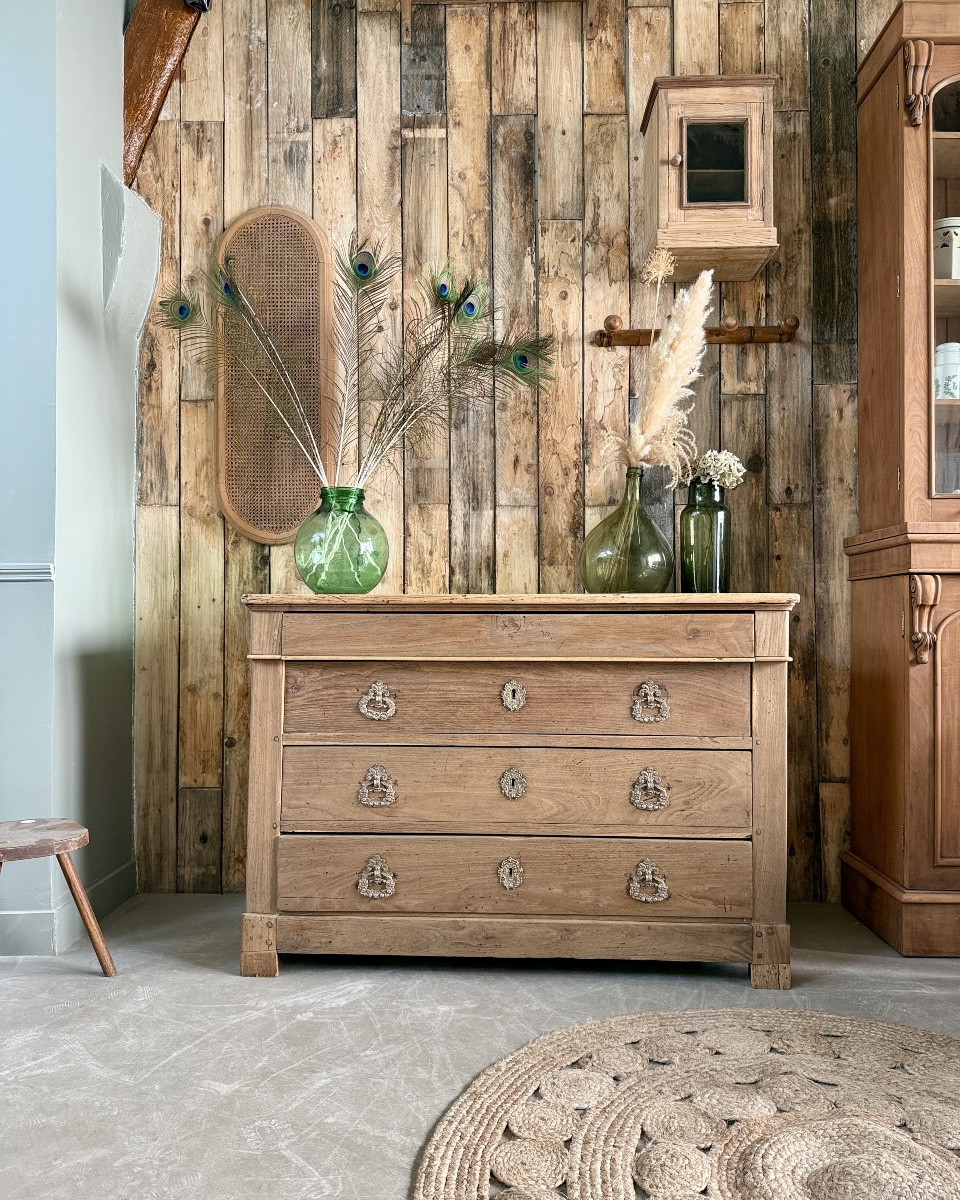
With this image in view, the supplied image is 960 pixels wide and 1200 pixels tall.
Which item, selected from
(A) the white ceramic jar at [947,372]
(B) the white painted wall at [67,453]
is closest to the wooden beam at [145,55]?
(B) the white painted wall at [67,453]

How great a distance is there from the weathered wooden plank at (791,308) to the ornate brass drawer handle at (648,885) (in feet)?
4.08

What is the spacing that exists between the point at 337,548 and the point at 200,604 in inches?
29.0

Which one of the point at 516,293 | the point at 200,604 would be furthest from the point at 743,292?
the point at 200,604

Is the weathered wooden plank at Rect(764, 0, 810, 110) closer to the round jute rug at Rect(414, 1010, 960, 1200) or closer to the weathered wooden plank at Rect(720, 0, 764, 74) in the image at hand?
the weathered wooden plank at Rect(720, 0, 764, 74)

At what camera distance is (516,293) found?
117 inches

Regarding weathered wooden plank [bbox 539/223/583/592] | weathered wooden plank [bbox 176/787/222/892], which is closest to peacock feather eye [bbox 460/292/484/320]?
weathered wooden plank [bbox 539/223/583/592]

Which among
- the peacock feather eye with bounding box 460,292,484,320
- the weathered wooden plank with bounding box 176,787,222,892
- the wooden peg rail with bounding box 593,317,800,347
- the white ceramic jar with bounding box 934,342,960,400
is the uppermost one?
the peacock feather eye with bounding box 460,292,484,320

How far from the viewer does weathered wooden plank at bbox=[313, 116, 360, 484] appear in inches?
118

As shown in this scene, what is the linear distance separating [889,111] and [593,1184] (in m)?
2.63

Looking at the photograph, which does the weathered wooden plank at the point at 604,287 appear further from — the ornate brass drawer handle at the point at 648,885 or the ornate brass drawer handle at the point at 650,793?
the ornate brass drawer handle at the point at 648,885

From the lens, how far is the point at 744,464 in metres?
2.94

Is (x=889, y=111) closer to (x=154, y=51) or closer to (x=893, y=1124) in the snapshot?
(x=154, y=51)

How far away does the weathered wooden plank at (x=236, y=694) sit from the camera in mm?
3002

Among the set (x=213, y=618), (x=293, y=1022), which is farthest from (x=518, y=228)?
(x=293, y=1022)
